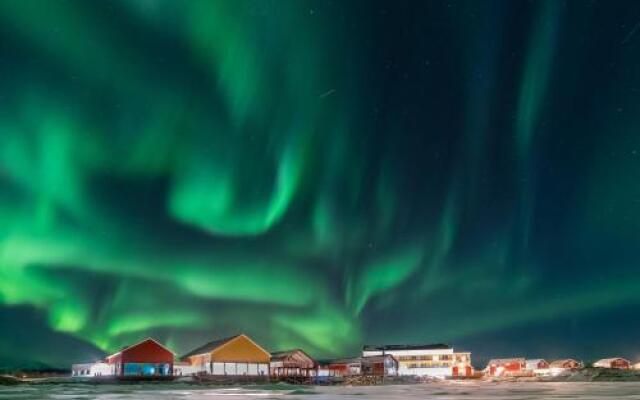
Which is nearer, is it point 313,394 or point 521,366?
point 313,394

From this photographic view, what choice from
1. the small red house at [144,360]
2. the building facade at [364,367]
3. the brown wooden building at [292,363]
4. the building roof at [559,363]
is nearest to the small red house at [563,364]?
the building roof at [559,363]

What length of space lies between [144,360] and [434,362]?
239ft

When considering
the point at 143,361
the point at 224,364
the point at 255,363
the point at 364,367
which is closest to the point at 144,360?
the point at 143,361

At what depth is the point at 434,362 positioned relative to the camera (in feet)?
518

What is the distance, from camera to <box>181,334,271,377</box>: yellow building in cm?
11150

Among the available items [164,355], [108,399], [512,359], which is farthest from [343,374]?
[108,399]

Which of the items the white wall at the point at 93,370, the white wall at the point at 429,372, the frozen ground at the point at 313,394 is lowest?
the frozen ground at the point at 313,394

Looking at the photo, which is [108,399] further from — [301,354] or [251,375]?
[301,354]

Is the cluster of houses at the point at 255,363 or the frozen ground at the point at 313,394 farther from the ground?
the cluster of houses at the point at 255,363

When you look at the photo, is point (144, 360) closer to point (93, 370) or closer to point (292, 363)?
point (93, 370)

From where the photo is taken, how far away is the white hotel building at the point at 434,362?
15662 centimetres

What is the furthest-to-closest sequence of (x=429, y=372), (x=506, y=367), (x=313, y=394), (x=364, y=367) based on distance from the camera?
1. (x=506, y=367)
2. (x=429, y=372)
3. (x=364, y=367)
4. (x=313, y=394)

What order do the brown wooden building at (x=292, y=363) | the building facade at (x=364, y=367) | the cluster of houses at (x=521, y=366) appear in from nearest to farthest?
the brown wooden building at (x=292, y=363) < the building facade at (x=364, y=367) < the cluster of houses at (x=521, y=366)

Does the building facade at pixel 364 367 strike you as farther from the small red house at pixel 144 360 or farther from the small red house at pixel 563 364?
the small red house at pixel 563 364
